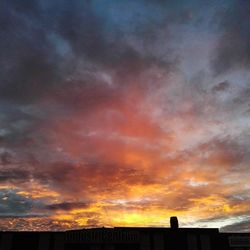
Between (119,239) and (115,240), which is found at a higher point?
(119,239)

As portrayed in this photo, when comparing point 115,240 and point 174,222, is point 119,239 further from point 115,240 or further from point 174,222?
point 174,222

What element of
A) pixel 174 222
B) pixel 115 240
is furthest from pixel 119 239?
pixel 174 222

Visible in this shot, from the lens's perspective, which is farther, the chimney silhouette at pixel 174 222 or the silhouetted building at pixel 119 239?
the chimney silhouette at pixel 174 222

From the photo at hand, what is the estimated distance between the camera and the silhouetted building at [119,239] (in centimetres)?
4716

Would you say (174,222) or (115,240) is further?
(174,222)

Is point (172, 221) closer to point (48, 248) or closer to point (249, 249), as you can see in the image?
point (249, 249)

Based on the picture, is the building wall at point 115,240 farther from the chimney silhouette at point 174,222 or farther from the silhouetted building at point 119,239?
the chimney silhouette at point 174,222

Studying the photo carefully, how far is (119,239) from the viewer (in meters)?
48.1

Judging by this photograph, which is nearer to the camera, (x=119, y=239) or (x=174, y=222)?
(x=119, y=239)

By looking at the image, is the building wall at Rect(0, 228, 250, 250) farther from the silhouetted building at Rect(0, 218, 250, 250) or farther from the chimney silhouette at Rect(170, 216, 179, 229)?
the chimney silhouette at Rect(170, 216, 179, 229)

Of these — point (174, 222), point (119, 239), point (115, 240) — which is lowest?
point (115, 240)

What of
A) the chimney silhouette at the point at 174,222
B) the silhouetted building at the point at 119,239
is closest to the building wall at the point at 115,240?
the silhouetted building at the point at 119,239

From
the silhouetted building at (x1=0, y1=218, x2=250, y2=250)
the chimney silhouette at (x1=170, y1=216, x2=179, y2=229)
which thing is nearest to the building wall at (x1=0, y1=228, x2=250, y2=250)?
the silhouetted building at (x1=0, y1=218, x2=250, y2=250)

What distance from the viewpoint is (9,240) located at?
47.1m
